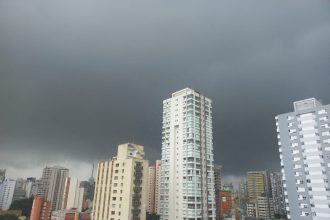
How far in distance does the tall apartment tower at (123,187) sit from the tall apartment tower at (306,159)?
45.8m

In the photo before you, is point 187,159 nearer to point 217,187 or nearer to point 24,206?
point 217,187

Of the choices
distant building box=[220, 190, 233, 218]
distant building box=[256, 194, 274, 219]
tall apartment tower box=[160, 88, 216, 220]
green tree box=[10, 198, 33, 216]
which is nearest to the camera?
tall apartment tower box=[160, 88, 216, 220]

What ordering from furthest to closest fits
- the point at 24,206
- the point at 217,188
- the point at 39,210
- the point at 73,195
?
the point at 217,188 → the point at 24,206 → the point at 73,195 → the point at 39,210

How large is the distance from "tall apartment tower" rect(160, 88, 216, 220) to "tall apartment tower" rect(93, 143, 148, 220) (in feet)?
54.7

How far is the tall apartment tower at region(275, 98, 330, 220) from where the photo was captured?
72375mm

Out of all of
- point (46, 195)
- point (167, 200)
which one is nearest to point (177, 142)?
point (167, 200)

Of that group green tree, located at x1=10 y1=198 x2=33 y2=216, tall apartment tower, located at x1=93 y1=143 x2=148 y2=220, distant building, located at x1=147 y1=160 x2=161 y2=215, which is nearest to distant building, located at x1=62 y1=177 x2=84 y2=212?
green tree, located at x1=10 y1=198 x2=33 y2=216

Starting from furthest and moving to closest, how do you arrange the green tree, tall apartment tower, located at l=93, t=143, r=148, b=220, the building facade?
1. the green tree
2. the building facade
3. tall apartment tower, located at l=93, t=143, r=148, b=220

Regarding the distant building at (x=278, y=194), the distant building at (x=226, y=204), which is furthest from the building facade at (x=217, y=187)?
the distant building at (x=278, y=194)

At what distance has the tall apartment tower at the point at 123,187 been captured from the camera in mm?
65062

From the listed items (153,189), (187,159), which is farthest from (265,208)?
(187,159)

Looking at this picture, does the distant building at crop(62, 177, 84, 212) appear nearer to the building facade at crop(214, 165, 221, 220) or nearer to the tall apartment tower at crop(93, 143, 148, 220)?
the building facade at crop(214, 165, 221, 220)

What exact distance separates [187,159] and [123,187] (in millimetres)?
24878

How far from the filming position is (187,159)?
83000mm
